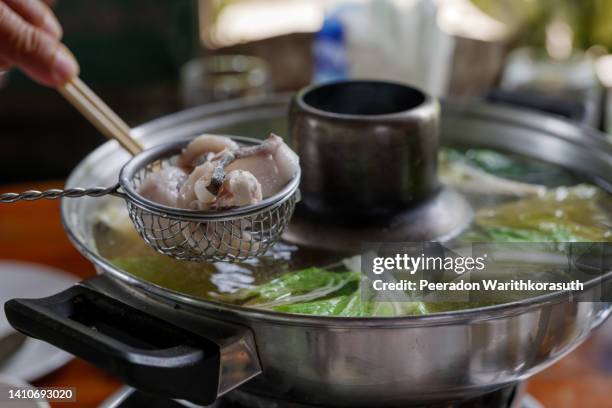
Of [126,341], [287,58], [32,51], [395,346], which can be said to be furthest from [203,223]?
[287,58]

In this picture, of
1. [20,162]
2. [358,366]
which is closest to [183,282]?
[358,366]

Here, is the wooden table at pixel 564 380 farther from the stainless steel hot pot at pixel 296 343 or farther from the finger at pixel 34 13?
the finger at pixel 34 13

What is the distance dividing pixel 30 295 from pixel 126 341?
89 cm

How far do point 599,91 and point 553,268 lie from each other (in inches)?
79.9

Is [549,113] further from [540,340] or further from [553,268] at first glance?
[540,340]

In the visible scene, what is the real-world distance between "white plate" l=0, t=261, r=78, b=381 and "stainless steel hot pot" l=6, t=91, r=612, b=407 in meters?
0.54

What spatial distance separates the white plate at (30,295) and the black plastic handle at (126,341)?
591mm

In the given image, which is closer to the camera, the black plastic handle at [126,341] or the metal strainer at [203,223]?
the black plastic handle at [126,341]

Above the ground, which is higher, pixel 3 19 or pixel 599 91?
pixel 3 19

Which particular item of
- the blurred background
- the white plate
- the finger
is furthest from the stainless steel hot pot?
the blurred background

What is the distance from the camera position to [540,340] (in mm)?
1013

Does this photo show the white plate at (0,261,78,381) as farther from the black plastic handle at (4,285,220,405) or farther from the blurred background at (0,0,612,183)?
the blurred background at (0,0,612,183)

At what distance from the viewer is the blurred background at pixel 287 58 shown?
268 centimetres

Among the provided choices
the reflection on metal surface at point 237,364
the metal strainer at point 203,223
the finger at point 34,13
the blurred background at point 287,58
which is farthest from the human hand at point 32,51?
the blurred background at point 287,58
